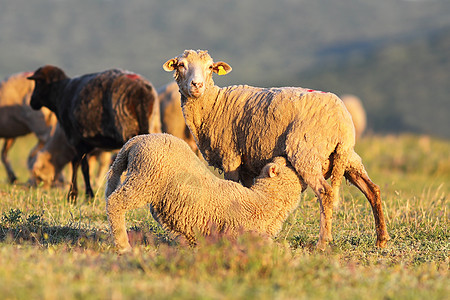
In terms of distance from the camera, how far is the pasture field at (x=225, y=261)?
145 inches

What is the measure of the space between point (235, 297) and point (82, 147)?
633cm

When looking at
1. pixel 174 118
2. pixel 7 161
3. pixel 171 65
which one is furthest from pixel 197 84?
pixel 7 161

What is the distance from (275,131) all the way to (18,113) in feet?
24.8

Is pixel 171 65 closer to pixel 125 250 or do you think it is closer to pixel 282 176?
pixel 282 176

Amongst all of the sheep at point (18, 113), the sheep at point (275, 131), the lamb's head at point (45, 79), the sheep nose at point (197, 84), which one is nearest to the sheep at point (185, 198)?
the sheep at point (275, 131)

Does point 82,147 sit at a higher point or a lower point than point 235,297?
lower

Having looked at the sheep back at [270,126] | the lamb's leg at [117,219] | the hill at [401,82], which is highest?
the sheep back at [270,126]

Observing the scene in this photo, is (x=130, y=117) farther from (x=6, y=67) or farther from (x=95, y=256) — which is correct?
(x=6, y=67)

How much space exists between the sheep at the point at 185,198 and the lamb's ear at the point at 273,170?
0.02 meters

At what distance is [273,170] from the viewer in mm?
5574

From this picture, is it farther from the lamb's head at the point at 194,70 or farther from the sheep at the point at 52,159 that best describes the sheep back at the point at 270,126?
the sheep at the point at 52,159

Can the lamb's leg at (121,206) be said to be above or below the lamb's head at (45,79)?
below

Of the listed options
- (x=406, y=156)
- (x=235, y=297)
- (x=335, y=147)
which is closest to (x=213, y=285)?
(x=235, y=297)

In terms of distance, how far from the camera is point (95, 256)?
480cm
